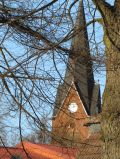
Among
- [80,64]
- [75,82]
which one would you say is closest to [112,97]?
[80,64]

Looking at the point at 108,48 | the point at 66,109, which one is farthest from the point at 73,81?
the point at 108,48

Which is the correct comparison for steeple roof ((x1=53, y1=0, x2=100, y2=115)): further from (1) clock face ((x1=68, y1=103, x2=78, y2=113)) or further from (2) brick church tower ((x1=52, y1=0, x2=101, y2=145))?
(1) clock face ((x1=68, y1=103, x2=78, y2=113))

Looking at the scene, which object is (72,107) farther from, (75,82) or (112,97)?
(112,97)

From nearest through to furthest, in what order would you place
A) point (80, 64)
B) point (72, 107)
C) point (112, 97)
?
point (112, 97), point (80, 64), point (72, 107)

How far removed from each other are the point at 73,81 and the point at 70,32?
0.66m

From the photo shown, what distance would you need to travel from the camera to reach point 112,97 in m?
5.87

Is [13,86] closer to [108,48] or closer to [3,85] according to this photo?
[3,85]

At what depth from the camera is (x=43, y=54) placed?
6.34 metres

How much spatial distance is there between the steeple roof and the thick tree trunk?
0.24 metres

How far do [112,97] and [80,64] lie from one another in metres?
0.63

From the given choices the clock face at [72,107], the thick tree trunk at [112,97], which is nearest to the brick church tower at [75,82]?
the clock face at [72,107]

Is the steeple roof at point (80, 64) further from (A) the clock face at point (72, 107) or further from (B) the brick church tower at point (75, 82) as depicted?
(A) the clock face at point (72, 107)

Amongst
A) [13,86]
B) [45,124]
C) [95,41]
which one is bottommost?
[45,124]

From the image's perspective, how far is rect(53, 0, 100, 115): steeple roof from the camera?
619 centimetres
